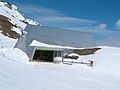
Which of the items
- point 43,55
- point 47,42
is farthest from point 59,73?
point 43,55

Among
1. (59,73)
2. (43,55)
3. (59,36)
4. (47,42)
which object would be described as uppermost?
(59,36)

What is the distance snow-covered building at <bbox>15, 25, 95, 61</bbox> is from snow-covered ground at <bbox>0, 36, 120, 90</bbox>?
3.13 metres

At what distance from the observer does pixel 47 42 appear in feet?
163

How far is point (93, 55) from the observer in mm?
49500

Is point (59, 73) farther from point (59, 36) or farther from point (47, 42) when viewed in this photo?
point (59, 36)

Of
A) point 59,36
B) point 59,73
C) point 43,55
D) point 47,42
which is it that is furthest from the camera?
point 59,36

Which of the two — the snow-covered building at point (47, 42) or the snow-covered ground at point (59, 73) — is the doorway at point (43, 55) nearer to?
the snow-covered building at point (47, 42)

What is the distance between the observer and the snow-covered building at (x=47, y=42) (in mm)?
46625

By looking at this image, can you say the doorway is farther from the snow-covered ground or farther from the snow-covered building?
the snow-covered ground

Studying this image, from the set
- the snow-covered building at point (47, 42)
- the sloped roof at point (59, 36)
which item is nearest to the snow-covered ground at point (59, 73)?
the snow-covered building at point (47, 42)

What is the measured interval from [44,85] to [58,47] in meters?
34.6

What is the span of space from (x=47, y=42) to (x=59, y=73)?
84.9 ft

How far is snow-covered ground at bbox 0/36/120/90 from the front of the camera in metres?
14.5

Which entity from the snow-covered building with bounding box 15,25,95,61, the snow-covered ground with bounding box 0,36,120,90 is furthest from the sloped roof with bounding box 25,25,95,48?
the snow-covered ground with bounding box 0,36,120,90
